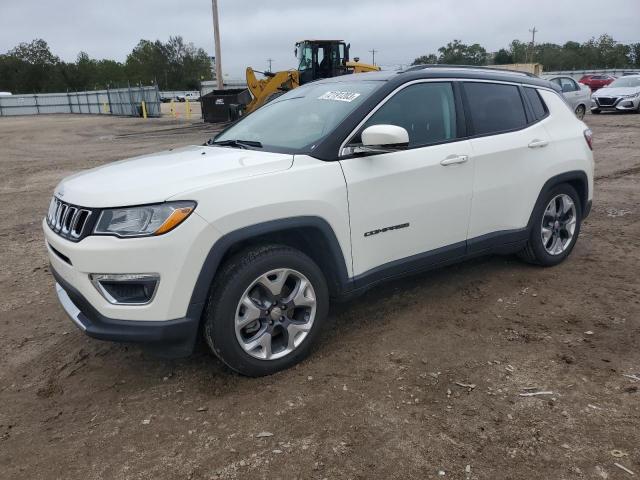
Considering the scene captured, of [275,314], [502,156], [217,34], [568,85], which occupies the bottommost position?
[275,314]

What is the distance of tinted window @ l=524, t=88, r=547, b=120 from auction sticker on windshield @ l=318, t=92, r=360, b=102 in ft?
5.94

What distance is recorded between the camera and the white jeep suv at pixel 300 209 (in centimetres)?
283

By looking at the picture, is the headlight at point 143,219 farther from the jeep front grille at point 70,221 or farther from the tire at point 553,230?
the tire at point 553,230

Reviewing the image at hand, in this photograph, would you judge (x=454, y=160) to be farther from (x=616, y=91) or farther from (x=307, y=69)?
(x=616, y=91)

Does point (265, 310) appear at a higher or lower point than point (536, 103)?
lower

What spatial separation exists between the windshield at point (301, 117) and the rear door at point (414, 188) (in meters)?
0.22

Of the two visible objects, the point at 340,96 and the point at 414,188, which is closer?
the point at 414,188

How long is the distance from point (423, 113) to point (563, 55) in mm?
91765

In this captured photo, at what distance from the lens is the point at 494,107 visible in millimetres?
4359

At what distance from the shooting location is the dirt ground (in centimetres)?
254

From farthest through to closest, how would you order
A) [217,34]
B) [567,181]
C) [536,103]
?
[217,34]
[567,181]
[536,103]

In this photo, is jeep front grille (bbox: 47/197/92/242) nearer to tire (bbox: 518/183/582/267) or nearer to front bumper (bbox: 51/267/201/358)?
front bumper (bbox: 51/267/201/358)

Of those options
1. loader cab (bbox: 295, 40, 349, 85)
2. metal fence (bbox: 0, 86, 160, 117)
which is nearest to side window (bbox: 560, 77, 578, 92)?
loader cab (bbox: 295, 40, 349, 85)

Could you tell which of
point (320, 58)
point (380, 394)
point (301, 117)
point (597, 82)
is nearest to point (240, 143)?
point (301, 117)
